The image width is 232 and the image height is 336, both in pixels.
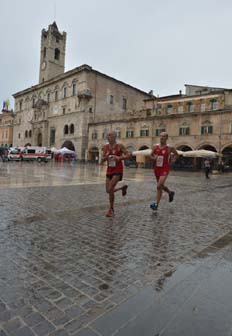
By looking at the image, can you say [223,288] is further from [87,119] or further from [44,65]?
[44,65]

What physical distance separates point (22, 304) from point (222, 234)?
3626 mm

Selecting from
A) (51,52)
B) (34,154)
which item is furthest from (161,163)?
(51,52)

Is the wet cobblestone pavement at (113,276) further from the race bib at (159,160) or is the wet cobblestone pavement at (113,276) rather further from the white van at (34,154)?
the white van at (34,154)

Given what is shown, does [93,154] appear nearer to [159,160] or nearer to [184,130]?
[184,130]

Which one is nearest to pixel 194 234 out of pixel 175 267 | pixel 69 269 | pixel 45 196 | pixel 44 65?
pixel 175 267

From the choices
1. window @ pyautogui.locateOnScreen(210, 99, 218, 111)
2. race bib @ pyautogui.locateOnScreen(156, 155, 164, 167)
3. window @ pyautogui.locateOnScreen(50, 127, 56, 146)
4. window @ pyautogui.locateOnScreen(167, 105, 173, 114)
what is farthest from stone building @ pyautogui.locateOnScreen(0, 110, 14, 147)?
race bib @ pyautogui.locateOnScreen(156, 155, 164, 167)

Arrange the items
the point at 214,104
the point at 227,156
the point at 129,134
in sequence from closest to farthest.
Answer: the point at 227,156
the point at 214,104
the point at 129,134

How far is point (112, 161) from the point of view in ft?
18.8

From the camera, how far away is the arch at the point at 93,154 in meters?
47.4

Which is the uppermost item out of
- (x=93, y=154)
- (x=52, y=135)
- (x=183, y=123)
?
(x=183, y=123)

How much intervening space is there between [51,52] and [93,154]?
3120 centimetres

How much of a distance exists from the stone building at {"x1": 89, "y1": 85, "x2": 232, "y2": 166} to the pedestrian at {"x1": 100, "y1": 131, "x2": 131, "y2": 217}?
96.4ft

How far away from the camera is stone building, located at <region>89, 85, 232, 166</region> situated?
32.3 metres

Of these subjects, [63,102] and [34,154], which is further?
[63,102]
